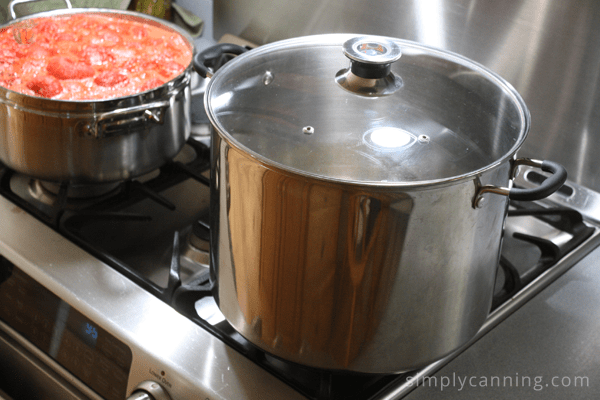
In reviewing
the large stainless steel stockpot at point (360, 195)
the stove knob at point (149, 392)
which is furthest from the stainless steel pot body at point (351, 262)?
the stove knob at point (149, 392)

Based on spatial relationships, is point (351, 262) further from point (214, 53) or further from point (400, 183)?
point (214, 53)

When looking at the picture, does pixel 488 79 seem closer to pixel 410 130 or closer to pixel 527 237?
pixel 410 130

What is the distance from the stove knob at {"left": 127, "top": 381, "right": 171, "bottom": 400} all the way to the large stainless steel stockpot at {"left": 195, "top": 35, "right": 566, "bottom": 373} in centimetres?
12

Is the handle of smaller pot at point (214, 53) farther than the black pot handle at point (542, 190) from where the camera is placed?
Yes

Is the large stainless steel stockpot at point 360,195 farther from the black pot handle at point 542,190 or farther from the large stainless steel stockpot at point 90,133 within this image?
the large stainless steel stockpot at point 90,133

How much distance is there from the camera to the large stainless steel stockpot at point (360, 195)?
53 centimetres

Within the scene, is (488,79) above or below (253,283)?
above

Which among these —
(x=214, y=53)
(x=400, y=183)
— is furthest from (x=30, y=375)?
(x=400, y=183)

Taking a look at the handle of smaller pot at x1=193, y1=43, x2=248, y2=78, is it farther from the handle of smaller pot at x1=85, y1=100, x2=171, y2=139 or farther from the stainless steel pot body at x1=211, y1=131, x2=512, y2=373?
the stainless steel pot body at x1=211, y1=131, x2=512, y2=373

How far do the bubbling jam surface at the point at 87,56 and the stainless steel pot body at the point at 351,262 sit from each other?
1.12 ft

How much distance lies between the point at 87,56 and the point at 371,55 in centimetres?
50

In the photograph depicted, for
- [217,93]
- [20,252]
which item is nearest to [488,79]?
[217,93]

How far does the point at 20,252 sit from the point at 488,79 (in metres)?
0.65

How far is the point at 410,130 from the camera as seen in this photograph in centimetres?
67
